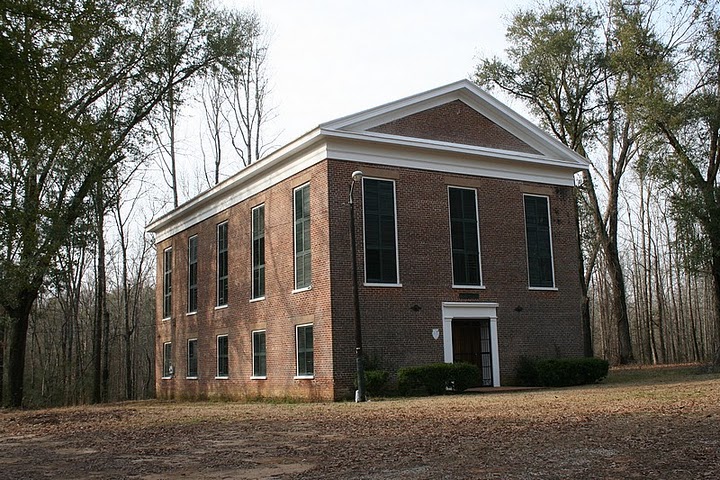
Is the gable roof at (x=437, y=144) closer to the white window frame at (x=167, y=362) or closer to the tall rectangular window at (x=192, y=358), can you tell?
the tall rectangular window at (x=192, y=358)

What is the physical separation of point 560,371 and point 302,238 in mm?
9699

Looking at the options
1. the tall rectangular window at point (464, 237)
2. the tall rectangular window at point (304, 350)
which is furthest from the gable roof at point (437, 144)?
the tall rectangular window at point (304, 350)

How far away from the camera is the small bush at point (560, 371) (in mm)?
24766

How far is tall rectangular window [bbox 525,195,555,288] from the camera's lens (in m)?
26.9

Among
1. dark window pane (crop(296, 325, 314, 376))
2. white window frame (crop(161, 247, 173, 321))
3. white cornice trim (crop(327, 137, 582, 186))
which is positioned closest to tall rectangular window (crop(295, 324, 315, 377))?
dark window pane (crop(296, 325, 314, 376))

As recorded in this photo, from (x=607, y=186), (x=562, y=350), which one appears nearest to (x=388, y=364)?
(x=562, y=350)

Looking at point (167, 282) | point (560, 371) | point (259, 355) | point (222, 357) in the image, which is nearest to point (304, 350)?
point (259, 355)

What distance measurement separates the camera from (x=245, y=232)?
2811 cm

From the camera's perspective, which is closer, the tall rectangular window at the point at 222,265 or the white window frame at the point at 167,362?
the tall rectangular window at the point at 222,265

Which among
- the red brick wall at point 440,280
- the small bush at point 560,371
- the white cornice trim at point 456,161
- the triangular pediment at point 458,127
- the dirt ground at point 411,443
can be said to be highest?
the triangular pediment at point 458,127

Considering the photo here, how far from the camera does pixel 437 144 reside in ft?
81.4

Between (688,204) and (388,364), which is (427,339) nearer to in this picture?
(388,364)

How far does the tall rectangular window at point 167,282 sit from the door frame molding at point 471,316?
53.4 feet

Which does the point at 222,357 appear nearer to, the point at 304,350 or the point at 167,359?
the point at 304,350
